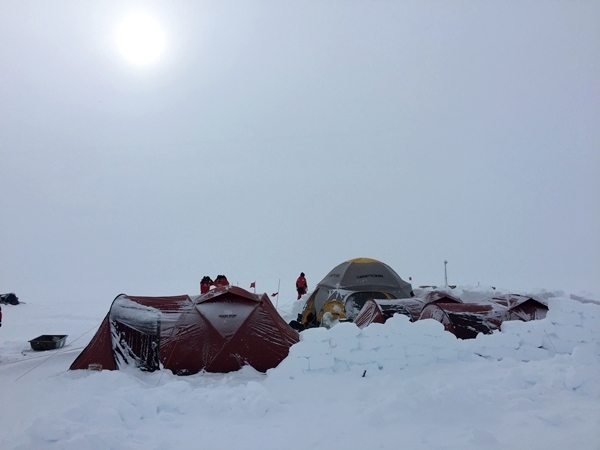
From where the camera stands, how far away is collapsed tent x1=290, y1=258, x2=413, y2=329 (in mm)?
11055

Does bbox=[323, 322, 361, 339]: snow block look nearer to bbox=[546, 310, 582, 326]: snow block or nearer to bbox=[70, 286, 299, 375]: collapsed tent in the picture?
bbox=[70, 286, 299, 375]: collapsed tent

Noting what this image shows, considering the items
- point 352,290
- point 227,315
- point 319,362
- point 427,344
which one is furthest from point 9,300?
point 427,344

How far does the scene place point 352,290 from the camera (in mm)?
11266

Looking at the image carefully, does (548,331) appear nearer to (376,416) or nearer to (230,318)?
(376,416)

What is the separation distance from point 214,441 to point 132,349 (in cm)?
307

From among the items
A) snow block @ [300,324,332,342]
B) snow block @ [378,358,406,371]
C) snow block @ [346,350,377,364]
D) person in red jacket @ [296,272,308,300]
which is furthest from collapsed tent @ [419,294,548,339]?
person in red jacket @ [296,272,308,300]

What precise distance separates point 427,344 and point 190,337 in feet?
11.9

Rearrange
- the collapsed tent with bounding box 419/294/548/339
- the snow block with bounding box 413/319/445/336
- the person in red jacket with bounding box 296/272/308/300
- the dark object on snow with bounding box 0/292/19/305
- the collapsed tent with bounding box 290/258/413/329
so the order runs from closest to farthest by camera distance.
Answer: the snow block with bounding box 413/319/445/336 < the collapsed tent with bounding box 419/294/548/339 < the collapsed tent with bounding box 290/258/413/329 < the person in red jacket with bounding box 296/272/308/300 < the dark object on snow with bounding box 0/292/19/305

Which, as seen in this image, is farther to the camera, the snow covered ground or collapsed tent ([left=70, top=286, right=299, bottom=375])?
collapsed tent ([left=70, top=286, right=299, bottom=375])

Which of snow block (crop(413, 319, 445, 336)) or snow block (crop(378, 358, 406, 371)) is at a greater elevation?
snow block (crop(413, 319, 445, 336))

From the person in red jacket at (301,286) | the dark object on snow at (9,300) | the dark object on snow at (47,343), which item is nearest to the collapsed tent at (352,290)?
the person in red jacket at (301,286)

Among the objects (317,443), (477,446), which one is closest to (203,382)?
(317,443)

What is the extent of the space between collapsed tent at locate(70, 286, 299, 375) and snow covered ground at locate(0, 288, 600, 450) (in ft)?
0.98

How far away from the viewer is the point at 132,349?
238 inches
